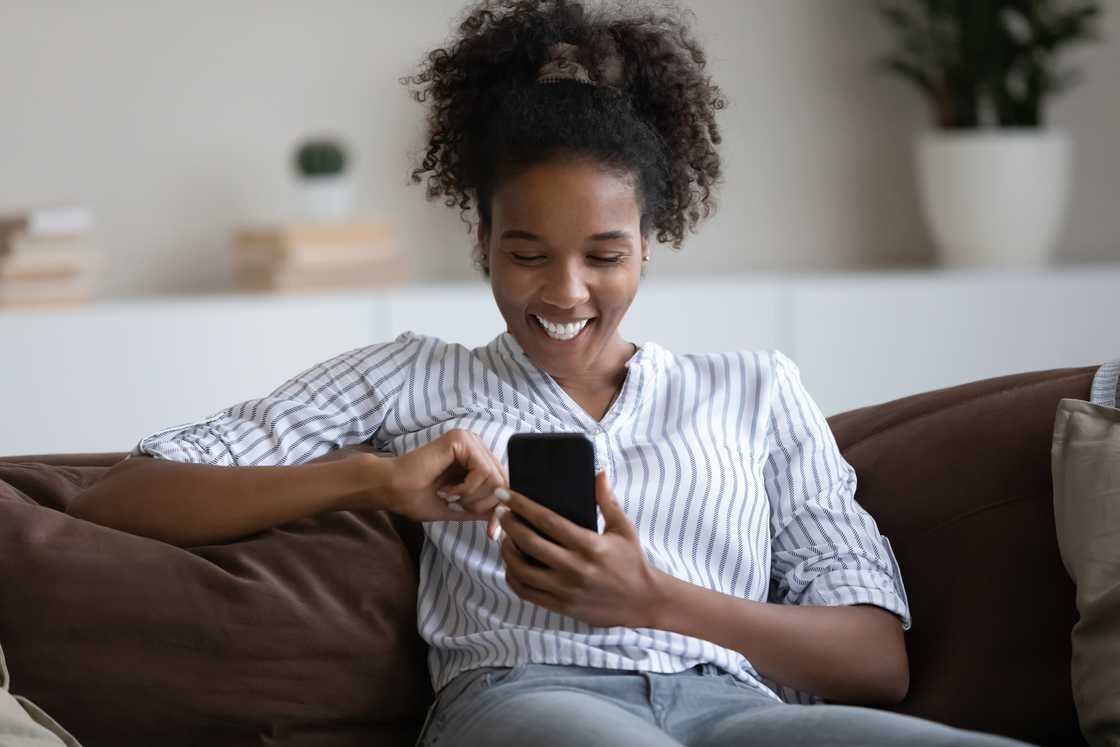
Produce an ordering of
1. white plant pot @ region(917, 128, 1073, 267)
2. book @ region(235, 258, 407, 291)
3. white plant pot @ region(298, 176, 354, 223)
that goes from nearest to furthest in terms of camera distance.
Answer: book @ region(235, 258, 407, 291) → white plant pot @ region(298, 176, 354, 223) → white plant pot @ region(917, 128, 1073, 267)

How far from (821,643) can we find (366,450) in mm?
545

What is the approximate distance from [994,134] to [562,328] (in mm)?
2390

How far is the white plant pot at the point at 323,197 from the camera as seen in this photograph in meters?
3.56

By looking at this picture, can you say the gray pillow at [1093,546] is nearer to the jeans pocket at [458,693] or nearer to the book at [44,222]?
the jeans pocket at [458,693]

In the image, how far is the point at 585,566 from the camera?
1.45 m

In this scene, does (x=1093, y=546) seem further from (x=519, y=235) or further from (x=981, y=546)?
(x=519, y=235)

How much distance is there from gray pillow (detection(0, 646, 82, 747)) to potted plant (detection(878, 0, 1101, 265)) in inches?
113

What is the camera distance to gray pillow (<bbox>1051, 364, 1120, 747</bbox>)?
A: 154 cm

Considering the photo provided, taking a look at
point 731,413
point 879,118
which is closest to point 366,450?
point 731,413

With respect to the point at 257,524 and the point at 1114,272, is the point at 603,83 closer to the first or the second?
the point at 257,524

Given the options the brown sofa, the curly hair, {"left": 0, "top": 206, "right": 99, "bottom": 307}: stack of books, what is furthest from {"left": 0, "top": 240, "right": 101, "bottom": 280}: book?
the curly hair

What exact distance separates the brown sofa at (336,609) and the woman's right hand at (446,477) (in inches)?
5.7

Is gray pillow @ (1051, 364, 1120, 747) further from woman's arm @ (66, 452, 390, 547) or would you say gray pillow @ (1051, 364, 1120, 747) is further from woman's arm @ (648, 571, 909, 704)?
woman's arm @ (66, 452, 390, 547)

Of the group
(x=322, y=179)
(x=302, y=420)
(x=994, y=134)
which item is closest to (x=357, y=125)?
(x=322, y=179)
